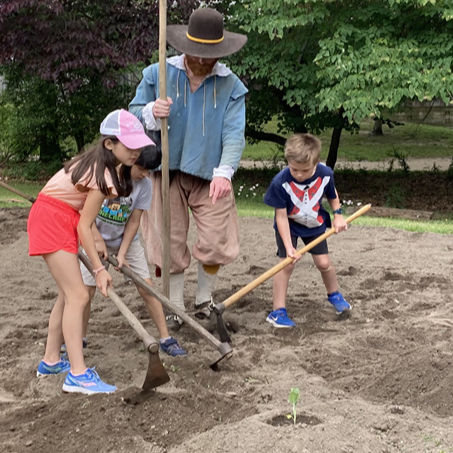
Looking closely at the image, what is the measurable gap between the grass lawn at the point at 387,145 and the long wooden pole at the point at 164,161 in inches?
563

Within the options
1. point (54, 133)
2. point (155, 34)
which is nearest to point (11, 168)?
point (54, 133)

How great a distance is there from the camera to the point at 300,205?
16.3 ft

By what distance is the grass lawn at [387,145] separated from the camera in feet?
66.6

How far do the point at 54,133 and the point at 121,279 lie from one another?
10.6 m

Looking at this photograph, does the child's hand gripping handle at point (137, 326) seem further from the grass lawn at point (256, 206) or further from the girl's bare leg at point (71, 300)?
the grass lawn at point (256, 206)

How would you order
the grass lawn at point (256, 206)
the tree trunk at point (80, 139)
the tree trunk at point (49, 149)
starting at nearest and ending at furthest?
1. the grass lawn at point (256, 206)
2. the tree trunk at point (80, 139)
3. the tree trunk at point (49, 149)

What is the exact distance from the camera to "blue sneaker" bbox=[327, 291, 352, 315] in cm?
518

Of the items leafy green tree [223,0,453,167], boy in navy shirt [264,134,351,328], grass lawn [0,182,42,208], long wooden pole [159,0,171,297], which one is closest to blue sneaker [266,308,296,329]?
boy in navy shirt [264,134,351,328]

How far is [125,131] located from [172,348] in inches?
54.6

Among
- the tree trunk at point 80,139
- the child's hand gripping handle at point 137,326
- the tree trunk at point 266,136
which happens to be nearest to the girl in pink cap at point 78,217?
the child's hand gripping handle at point 137,326

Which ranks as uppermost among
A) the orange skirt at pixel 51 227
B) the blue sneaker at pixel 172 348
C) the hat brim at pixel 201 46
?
the hat brim at pixel 201 46

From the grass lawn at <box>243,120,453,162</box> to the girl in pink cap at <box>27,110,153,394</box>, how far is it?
15.1m

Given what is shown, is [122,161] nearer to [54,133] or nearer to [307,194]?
[307,194]

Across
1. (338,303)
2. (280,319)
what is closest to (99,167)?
(280,319)
